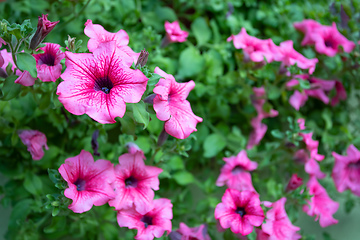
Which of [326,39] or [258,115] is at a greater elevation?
[326,39]

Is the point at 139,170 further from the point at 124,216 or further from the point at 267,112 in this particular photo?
the point at 267,112

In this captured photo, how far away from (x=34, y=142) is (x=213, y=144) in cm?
52

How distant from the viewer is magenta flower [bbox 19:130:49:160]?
0.80 metres

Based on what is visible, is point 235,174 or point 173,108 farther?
point 235,174

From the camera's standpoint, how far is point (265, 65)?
1025 mm

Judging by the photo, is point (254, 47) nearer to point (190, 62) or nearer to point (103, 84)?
point (190, 62)

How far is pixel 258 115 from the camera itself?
1.11 m

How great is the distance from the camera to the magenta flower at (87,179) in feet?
2.11

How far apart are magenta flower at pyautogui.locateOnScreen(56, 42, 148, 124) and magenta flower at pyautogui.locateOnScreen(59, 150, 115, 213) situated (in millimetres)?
148

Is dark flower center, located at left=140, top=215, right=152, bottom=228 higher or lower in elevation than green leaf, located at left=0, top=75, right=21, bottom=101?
lower

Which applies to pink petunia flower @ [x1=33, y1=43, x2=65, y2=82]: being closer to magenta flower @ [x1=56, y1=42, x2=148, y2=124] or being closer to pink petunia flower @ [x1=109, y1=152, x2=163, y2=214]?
magenta flower @ [x1=56, y1=42, x2=148, y2=124]

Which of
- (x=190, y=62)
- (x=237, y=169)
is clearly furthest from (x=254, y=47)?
(x=237, y=169)

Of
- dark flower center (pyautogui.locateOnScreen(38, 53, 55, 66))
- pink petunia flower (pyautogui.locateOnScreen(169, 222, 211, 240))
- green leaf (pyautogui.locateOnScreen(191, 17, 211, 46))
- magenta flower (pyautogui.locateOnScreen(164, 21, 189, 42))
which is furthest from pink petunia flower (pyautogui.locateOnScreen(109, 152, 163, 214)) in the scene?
green leaf (pyautogui.locateOnScreen(191, 17, 211, 46))

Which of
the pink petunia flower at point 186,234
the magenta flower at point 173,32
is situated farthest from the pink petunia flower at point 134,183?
the magenta flower at point 173,32
